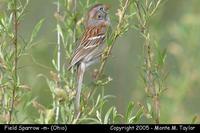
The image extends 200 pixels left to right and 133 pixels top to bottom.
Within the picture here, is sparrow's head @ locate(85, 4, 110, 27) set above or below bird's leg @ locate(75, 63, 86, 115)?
above

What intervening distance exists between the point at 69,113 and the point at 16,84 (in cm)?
45

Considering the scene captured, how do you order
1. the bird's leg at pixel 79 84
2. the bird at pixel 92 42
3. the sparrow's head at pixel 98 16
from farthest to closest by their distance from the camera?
the sparrow's head at pixel 98 16 → the bird at pixel 92 42 → the bird's leg at pixel 79 84

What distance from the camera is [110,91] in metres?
8.35

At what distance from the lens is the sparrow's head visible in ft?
22.0

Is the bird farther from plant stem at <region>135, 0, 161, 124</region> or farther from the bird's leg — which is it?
plant stem at <region>135, 0, 161, 124</region>

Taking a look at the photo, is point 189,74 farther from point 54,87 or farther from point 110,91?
point 54,87

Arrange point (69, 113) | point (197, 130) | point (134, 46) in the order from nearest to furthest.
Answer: point (69, 113)
point (197, 130)
point (134, 46)

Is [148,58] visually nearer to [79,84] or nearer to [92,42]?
[79,84]

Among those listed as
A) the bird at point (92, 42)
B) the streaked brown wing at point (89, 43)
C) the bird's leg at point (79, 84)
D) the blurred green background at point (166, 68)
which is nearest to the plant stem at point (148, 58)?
the bird's leg at point (79, 84)

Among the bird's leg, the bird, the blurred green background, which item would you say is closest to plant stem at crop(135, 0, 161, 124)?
the bird's leg

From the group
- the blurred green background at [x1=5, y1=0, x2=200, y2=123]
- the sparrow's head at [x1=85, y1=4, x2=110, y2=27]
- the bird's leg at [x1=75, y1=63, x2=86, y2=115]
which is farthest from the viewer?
the blurred green background at [x1=5, y1=0, x2=200, y2=123]

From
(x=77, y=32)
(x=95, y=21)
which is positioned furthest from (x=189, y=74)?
(x=77, y=32)

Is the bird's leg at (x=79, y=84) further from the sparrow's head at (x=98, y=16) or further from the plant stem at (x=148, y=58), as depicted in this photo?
the sparrow's head at (x=98, y=16)

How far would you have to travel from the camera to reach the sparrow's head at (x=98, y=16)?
6698 mm
